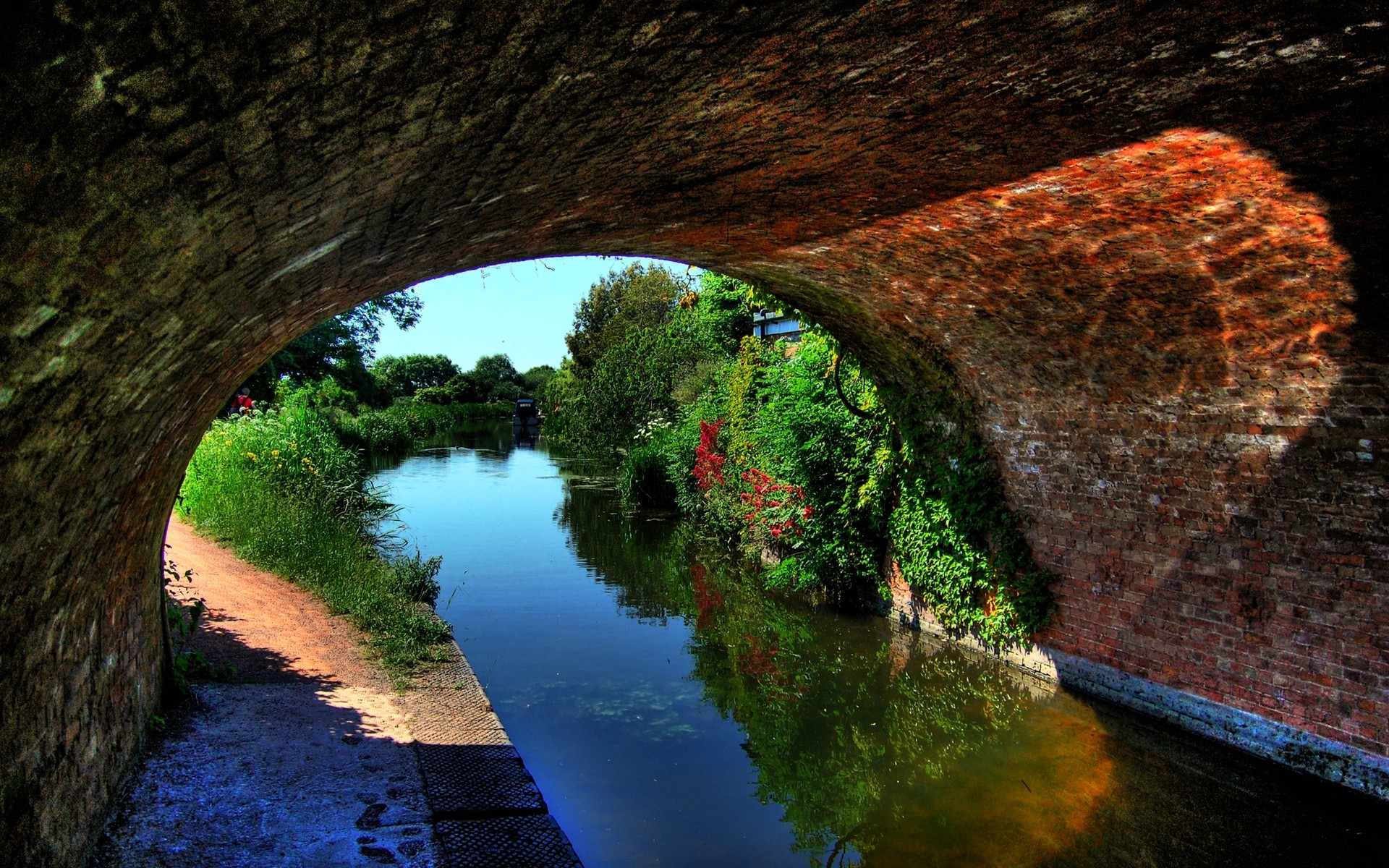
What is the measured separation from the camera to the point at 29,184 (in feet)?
4.83

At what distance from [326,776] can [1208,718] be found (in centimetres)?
627

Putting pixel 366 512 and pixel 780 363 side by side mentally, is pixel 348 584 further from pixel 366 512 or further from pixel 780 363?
pixel 780 363

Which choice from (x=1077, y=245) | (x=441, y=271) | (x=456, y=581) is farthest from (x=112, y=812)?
(x=456, y=581)

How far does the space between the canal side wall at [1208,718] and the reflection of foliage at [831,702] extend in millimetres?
327

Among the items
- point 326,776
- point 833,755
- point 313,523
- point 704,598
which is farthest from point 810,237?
point 313,523

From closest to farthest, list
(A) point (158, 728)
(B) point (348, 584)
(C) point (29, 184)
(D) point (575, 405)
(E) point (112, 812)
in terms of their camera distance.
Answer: (C) point (29, 184), (E) point (112, 812), (A) point (158, 728), (B) point (348, 584), (D) point (575, 405)

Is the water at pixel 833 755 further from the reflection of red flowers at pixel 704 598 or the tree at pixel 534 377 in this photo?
the tree at pixel 534 377

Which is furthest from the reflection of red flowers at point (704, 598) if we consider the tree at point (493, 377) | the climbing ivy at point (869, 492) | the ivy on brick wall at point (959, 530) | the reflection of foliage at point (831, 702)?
the tree at point (493, 377)

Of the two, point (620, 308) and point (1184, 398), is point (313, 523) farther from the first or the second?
point (620, 308)

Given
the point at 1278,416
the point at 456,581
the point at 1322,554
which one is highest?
the point at 1278,416

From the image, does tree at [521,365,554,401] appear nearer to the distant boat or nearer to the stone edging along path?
the distant boat

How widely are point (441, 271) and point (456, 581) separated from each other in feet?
25.3

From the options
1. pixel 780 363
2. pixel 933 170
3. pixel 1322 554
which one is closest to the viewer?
pixel 933 170

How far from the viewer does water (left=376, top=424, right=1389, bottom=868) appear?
545 centimetres
